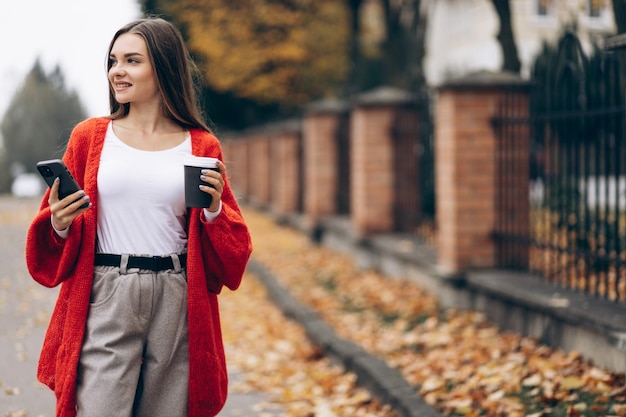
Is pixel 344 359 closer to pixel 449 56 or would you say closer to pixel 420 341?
pixel 420 341

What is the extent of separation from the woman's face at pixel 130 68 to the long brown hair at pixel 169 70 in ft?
0.08

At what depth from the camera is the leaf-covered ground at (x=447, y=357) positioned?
4.84 metres

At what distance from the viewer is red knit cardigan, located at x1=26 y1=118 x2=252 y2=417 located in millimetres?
3047

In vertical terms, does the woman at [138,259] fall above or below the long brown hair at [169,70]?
below

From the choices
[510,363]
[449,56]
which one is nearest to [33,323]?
[510,363]

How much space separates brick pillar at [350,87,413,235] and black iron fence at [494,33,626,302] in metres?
2.94

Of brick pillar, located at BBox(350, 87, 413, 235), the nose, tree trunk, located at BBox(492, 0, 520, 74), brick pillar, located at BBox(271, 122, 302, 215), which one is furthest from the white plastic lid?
brick pillar, located at BBox(271, 122, 302, 215)

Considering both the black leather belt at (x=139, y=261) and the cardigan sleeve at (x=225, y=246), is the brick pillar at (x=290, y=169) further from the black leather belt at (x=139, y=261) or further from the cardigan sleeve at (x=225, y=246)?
the black leather belt at (x=139, y=261)

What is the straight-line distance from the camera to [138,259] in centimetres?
309

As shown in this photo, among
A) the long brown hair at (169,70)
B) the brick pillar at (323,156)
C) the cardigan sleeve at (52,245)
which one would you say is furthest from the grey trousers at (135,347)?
the brick pillar at (323,156)

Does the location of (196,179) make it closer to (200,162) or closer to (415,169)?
(200,162)

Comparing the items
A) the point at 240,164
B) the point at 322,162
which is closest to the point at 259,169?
the point at 240,164

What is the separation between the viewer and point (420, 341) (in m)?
6.93

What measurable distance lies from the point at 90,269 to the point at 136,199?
0.29 m
